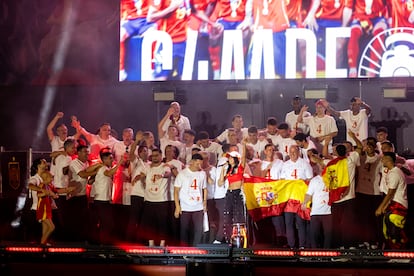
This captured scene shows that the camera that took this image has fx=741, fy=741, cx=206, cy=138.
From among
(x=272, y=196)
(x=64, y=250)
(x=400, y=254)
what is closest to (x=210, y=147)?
(x=272, y=196)

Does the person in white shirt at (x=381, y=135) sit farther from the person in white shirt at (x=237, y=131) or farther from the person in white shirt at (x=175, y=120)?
the person in white shirt at (x=175, y=120)


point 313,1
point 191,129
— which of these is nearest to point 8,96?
point 191,129

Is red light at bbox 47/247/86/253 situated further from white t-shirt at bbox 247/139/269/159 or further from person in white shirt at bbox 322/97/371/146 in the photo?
person in white shirt at bbox 322/97/371/146

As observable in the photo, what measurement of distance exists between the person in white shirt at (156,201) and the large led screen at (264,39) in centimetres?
168

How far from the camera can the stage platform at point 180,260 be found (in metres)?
8.33

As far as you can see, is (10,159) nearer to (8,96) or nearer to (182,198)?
(8,96)

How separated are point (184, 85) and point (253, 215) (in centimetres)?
247

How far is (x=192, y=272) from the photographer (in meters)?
7.64

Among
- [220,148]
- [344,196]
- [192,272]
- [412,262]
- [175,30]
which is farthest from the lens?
[175,30]

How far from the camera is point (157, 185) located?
1098 centimetres

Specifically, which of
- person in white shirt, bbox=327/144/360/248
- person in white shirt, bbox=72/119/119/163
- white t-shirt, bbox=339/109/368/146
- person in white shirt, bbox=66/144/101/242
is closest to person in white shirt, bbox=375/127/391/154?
white t-shirt, bbox=339/109/368/146

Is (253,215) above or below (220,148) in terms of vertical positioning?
below

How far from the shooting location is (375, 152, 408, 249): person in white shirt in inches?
400

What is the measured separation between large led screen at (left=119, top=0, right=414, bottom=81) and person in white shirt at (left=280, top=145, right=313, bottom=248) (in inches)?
63.4
